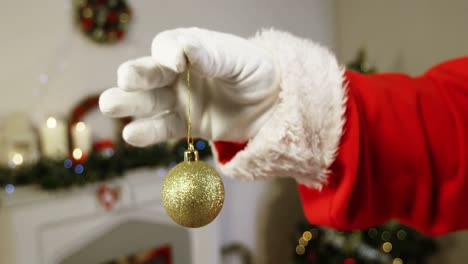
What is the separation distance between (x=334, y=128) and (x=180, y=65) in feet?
0.81

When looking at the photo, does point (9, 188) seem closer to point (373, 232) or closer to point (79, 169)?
point (79, 169)

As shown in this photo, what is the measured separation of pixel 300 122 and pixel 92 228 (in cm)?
139

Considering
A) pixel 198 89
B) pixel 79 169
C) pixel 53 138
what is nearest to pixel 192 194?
pixel 198 89

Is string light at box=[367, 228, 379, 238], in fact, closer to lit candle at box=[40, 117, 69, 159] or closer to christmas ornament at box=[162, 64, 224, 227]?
lit candle at box=[40, 117, 69, 159]

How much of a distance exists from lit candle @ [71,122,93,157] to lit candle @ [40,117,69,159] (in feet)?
0.15

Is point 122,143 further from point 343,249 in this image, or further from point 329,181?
point 329,181

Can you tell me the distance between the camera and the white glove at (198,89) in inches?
16.0

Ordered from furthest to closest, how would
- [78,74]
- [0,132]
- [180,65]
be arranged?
[78,74]
[0,132]
[180,65]

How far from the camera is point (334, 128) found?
527mm

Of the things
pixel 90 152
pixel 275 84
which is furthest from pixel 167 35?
pixel 90 152

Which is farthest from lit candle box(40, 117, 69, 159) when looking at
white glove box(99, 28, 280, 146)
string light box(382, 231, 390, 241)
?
string light box(382, 231, 390, 241)

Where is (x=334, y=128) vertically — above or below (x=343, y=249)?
above

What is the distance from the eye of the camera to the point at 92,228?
5.38 feet

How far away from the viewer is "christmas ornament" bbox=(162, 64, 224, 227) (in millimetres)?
391
